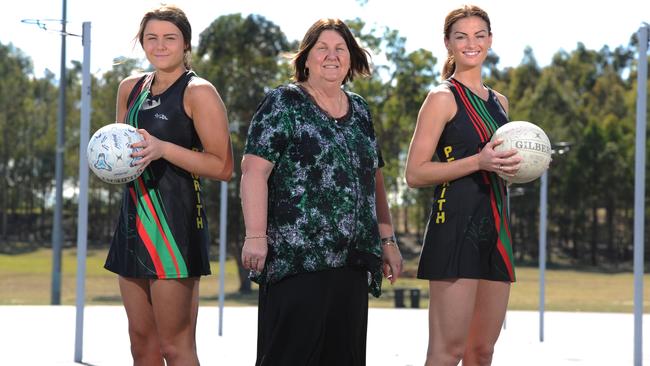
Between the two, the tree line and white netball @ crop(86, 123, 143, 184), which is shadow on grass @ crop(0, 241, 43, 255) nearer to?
the tree line

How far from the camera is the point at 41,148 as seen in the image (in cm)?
8044

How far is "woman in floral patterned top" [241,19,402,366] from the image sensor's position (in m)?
4.87

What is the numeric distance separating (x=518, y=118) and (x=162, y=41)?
224 ft

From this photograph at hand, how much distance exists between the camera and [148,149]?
5.12 m

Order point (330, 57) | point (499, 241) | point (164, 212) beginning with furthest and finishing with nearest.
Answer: point (499, 241), point (164, 212), point (330, 57)

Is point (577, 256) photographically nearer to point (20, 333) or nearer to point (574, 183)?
point (574, 183)

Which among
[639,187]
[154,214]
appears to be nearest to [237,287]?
[639,187]

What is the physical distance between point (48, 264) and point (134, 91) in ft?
231

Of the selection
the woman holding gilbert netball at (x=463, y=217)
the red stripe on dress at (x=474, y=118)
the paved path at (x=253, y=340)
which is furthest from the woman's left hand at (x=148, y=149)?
the paved path at (x=253, y=340)

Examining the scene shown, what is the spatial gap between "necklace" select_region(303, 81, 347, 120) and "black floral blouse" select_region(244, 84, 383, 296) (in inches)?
1.5

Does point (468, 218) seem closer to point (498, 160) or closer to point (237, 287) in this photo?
point (498, 160)

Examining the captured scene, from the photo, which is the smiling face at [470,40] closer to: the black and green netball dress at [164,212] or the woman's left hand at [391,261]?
the woman's left hand at [391,261]

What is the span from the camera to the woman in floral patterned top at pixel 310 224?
4871 mm

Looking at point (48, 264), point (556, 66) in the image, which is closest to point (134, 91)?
point (48, 264)
